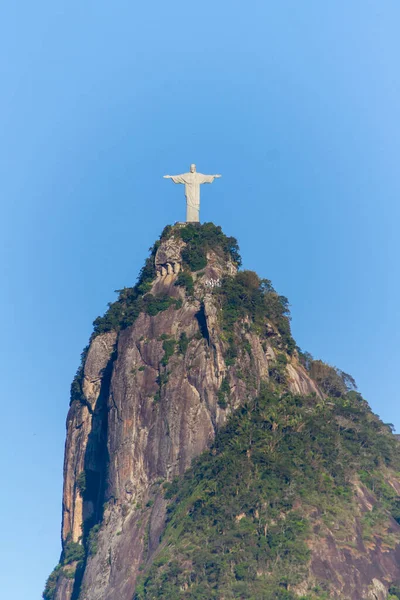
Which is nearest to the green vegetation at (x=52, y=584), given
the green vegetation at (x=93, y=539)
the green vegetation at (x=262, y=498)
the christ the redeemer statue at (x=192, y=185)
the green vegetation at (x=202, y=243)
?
the green vegetation at (x=93, y=539)

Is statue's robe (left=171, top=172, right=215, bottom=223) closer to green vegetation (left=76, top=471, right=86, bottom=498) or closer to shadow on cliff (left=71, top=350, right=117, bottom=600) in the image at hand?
shadow on cliff (left=71, top=350, right=117, bottom=600)

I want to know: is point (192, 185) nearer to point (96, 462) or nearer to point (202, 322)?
point (202, 322)

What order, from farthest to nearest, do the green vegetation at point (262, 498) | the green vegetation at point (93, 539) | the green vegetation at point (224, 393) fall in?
the green vegetation at point (224, 393) → the green vegetation at point (93, 539) → the green vegetation at point (262, 498)

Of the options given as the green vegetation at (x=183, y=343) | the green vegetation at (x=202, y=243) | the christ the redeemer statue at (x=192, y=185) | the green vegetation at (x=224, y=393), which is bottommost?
the green vegetation at (x=224, y=393)

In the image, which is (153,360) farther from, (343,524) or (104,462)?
(343,524)

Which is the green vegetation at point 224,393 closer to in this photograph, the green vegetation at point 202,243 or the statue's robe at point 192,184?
the green vegetation at point 202,243

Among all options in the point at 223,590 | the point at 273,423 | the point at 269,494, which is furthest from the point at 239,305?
the point at 223,590
